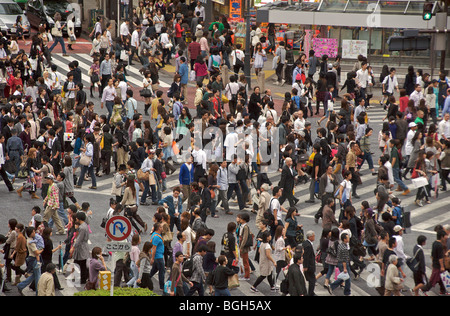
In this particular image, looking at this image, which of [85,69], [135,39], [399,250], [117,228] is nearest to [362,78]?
[135,39]

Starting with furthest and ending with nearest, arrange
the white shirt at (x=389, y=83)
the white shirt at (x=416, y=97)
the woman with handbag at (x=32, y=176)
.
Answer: the white shirt at (x=389, y=83) → the white shirt at (x=416, y=97) → the woman with handbag at (x=32, y=176)

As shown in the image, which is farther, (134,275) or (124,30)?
(124,30)

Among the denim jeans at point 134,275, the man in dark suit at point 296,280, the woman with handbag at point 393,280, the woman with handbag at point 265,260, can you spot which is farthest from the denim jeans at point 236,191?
the woman with handbag at point 393,280

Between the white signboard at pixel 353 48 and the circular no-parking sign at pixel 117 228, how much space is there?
2289 cm

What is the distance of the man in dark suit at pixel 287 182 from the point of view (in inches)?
839

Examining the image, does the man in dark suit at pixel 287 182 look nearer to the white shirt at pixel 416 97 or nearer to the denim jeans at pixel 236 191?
the denim jeans at pixel 236 191

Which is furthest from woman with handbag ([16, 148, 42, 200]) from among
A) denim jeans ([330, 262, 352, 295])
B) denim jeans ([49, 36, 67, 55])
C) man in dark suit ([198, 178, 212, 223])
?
denim jeans ([49, 36, 67, 55])

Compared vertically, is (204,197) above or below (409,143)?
below

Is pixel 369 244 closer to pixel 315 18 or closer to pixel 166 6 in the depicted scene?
pixel 315 18

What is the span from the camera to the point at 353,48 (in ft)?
119

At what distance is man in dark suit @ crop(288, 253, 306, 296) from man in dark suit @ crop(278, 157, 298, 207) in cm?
518

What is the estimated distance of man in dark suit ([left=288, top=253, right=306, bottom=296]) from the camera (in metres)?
16.2

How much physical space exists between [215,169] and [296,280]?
548 centimetres

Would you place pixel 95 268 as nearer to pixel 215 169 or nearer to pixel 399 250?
pixel 215 169
